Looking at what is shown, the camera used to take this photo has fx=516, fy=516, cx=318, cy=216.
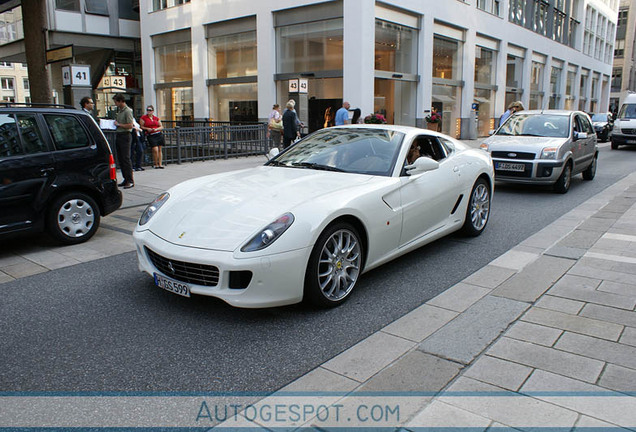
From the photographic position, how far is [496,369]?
3145mm

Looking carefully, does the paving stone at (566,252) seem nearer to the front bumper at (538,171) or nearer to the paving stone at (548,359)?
the paving stone at (548,359)

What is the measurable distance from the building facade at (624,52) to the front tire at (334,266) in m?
77.0

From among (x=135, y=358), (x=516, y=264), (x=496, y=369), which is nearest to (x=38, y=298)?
(x=135, y=358)

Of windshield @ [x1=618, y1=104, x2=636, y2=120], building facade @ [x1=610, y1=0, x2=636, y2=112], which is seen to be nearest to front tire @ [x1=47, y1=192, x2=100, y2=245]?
windshield @ [x1=618, y1=104, x2=636, y2=120]

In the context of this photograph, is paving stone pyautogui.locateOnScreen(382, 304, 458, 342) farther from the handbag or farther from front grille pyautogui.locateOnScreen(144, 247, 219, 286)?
the handbag

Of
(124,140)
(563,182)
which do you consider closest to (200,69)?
(124,140)

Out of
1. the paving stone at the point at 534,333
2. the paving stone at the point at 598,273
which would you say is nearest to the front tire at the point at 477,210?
the paving stone at the point at 598,273

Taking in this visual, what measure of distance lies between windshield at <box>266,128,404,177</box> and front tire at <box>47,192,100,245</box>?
262 centimetres

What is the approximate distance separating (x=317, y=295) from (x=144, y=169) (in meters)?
11.5

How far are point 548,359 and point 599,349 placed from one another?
432 millimetres

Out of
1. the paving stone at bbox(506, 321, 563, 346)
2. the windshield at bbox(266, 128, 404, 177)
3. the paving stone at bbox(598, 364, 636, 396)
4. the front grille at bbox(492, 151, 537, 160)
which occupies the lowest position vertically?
the paving stone at bbox(598, 364, 636, 396)

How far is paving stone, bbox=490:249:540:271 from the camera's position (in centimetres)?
530

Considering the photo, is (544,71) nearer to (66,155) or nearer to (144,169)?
(144,169)

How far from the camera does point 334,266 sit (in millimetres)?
4156
